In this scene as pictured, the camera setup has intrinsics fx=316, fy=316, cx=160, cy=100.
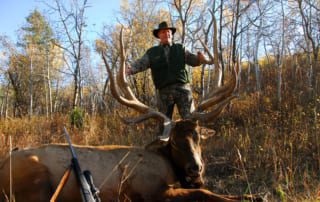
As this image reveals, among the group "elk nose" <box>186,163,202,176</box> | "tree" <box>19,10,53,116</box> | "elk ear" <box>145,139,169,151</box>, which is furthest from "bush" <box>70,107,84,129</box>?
"tree" <box>19,10,53,116</box>

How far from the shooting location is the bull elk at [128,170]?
143 inches

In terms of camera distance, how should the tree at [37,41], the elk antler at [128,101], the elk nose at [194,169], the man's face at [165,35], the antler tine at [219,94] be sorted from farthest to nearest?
the tree at [37,41] < the man's face at [165,35] < the antler tine at [219,94] < the elk antler at [128,101] < the elk nose at [194,169]

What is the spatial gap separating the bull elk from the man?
0.94 meters

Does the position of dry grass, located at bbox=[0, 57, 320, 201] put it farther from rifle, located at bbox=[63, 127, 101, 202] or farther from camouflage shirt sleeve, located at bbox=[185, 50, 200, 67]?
camouflage shirt sleeve, located at bbox=[185, 50, 200, 67]

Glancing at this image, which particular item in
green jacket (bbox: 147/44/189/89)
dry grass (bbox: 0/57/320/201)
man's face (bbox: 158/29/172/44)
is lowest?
dry grass (bbox: 0/57/320/201)

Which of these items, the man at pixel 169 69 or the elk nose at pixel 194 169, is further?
the man at pixel 169 69

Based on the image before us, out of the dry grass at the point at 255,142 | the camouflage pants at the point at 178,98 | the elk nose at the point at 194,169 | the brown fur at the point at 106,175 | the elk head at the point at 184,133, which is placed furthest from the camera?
the camouflage pants at the point at 178,98

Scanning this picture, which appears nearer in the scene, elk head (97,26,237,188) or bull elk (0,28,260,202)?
bull elk (0,28,260,202)

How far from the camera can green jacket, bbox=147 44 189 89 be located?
5707 mm

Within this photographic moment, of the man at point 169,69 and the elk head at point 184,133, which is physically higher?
the man at point 169,69

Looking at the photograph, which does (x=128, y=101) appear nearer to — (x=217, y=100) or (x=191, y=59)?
(x=217, y=100)

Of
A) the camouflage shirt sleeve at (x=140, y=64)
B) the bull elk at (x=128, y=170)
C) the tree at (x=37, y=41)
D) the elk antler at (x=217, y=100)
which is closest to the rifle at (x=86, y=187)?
the bull elk at (x=128, y=170)

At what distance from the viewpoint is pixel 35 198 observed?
3.54 m

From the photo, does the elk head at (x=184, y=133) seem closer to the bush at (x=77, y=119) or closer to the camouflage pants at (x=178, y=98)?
the camouflage pants at (x=178, y=98)
